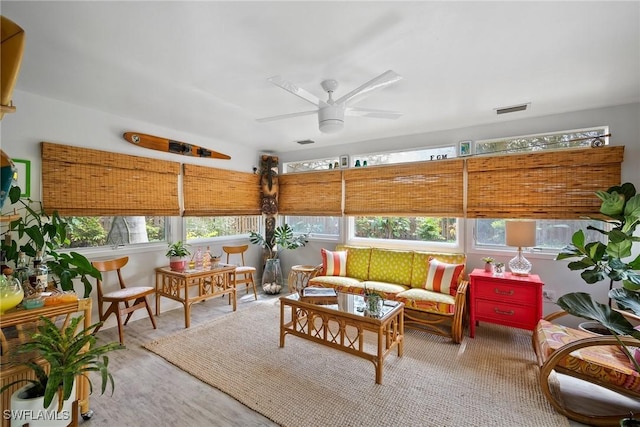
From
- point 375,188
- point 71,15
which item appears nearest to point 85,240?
point 71,15

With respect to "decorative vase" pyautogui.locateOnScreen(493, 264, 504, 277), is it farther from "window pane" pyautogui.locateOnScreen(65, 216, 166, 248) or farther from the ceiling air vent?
"window pane" pyautogui.locateOnScreen(65, 216, 166, 248)

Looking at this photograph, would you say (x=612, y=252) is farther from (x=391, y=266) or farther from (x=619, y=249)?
(x=391, y=266)

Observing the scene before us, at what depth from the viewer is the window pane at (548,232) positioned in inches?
125

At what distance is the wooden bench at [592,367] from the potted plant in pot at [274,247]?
11.5 ft

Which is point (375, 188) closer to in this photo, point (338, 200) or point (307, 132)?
point (338, 200)

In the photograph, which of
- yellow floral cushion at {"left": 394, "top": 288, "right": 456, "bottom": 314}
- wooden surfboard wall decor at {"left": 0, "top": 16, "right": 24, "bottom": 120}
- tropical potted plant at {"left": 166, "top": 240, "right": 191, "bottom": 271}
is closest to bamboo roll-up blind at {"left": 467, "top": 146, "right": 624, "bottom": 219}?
yellow floral cushion at {"left": 394, "top": 288, "right": 456, "bottom": 314}

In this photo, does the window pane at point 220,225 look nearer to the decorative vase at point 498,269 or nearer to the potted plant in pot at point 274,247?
the potted plant in pot at point 274,247

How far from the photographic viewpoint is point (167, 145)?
150 inches

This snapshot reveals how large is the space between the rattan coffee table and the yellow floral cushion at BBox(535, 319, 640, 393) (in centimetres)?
114

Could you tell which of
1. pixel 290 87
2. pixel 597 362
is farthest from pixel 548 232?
pixel 290 87

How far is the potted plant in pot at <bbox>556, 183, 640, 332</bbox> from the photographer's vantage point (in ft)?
5.90

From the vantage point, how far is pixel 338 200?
4.70 m

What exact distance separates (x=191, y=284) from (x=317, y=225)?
2260mm

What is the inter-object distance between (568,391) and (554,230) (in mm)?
1780
